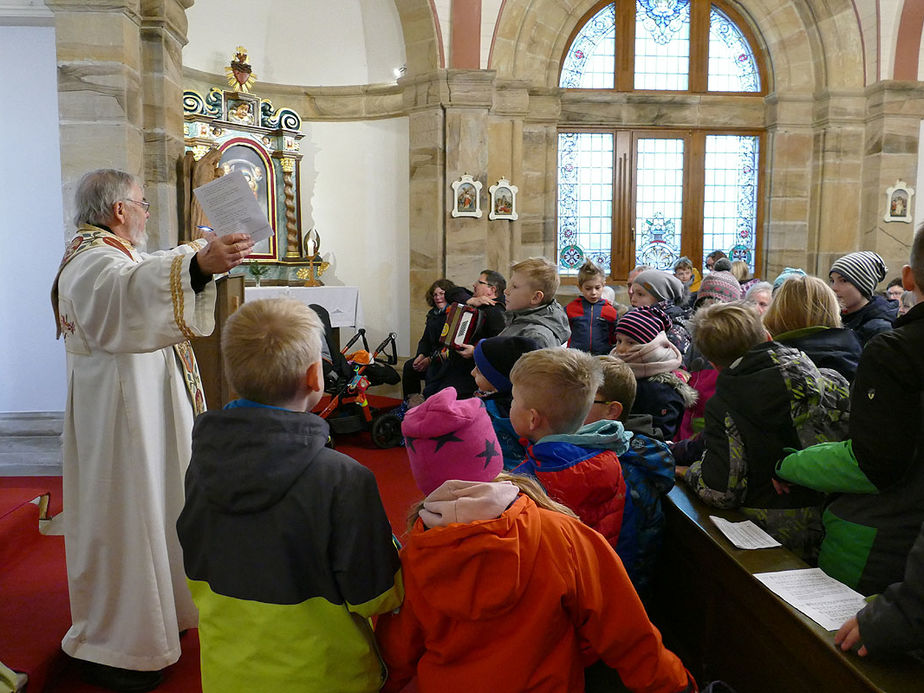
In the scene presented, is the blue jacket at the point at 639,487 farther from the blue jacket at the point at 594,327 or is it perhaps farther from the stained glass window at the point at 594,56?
the stained glass window at the point at 594,56

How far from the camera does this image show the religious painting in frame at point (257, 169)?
8.86 m

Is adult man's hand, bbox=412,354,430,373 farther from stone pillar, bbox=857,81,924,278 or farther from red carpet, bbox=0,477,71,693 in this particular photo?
stone pillar, bbox=857,81,924,278

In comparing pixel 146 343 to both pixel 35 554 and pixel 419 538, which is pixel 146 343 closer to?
pixel 419 538

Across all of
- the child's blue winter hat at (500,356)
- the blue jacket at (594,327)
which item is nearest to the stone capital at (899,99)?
the blue jacket at (594,327)

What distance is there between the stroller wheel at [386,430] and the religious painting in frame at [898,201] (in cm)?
753

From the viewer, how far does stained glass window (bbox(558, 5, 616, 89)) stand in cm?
1002

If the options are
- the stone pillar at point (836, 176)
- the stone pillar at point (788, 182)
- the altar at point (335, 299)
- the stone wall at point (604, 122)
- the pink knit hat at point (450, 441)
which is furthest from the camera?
the stone pillar at point (788, 182)

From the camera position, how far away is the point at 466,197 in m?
8.91

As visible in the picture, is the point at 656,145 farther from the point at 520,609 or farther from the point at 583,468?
the point at 520,609

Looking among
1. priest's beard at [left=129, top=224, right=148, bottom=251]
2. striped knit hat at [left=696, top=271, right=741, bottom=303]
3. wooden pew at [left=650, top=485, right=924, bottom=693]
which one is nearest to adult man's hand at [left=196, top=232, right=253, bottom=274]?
priest's beard at [left=129, top=224, right=148, bottom=251]

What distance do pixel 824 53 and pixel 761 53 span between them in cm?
83

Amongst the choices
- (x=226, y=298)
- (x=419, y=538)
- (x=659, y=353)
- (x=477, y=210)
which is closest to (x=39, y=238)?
(x=226, y=298)

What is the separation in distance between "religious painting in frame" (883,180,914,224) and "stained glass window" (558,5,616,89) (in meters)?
4.04

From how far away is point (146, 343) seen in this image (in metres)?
2.49
